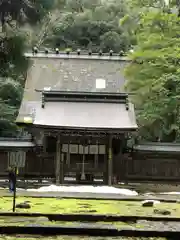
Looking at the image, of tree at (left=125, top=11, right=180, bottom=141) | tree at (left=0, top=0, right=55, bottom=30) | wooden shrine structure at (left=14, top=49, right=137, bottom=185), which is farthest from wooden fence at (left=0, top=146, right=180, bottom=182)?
tree at (left=0, top=0, right=55, bottom=30)

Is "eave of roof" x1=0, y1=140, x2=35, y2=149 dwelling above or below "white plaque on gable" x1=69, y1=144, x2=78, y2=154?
above

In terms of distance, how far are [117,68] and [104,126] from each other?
875cm

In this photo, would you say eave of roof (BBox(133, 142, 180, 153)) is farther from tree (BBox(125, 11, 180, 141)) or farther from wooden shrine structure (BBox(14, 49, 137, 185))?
tree (BBox(125, 11, 180, 141))

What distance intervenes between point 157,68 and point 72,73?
33.1ft

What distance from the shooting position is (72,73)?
2647cm

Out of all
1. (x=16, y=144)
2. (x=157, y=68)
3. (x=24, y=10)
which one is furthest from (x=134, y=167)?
(x=24, y=10)

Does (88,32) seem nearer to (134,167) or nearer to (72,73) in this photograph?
(72,73)

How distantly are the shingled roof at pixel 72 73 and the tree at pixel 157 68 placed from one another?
4423 millimetres

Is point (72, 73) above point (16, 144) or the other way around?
above

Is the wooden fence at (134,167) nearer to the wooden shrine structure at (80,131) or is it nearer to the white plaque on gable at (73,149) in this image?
the wooden shrine structure at (80,131)

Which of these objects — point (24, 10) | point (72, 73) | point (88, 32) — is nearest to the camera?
point (24, 10)

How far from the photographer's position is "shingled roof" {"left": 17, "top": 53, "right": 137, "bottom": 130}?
25.4 meters

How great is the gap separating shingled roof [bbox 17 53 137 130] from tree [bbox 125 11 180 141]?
442cm

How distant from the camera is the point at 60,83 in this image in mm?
25812
